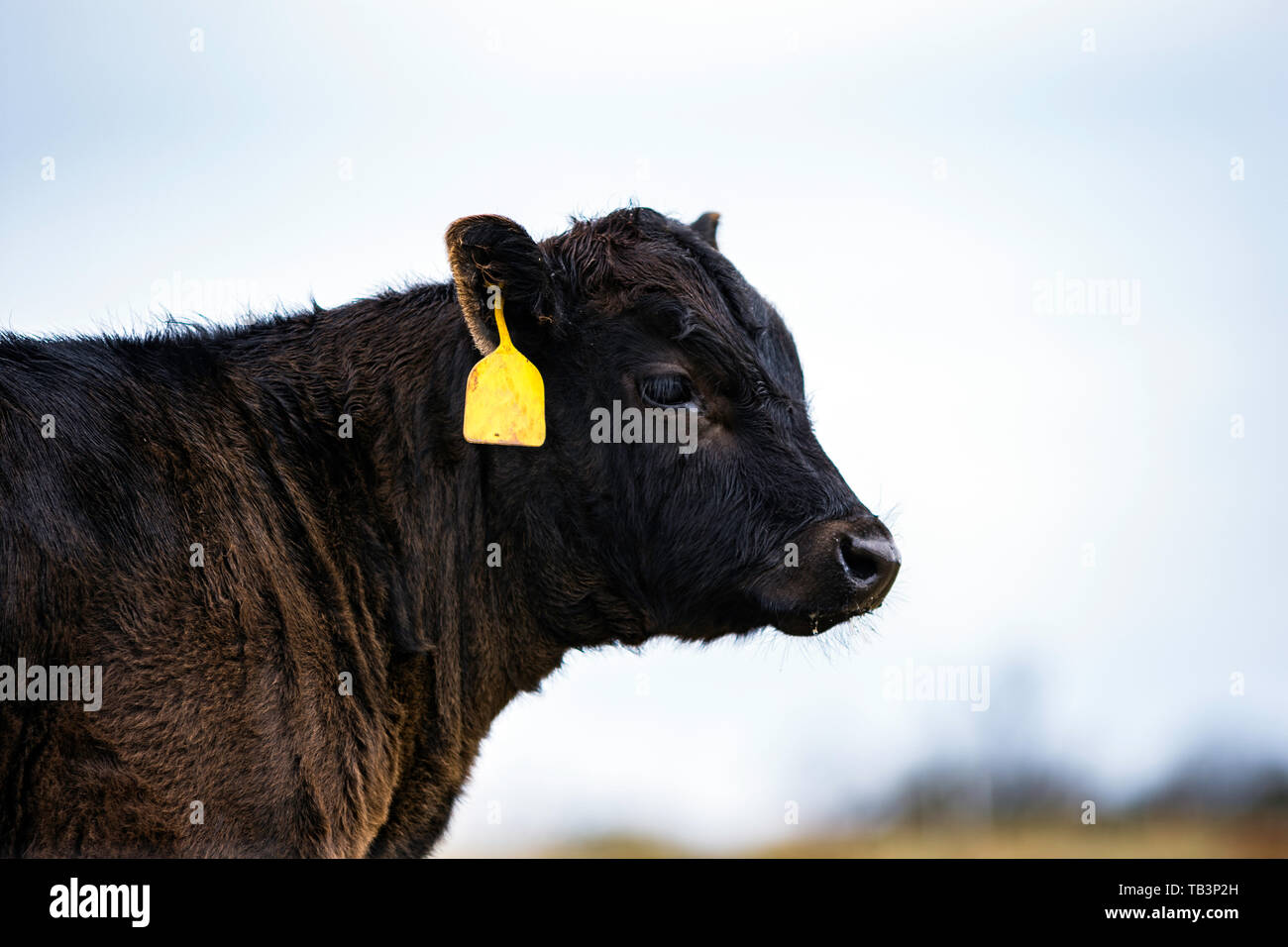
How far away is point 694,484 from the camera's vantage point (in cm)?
659

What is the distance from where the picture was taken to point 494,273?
6633mm

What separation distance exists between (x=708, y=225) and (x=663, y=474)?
2719mm

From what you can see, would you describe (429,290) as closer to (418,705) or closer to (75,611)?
(418,705)

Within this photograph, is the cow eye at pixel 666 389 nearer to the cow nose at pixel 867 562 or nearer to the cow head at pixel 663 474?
the cow head at pixel 663 474

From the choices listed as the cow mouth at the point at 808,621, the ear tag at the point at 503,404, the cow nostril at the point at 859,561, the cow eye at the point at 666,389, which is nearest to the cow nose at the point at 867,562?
the cow nostril at the point at 859,561

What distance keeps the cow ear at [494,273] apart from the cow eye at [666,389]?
68cm

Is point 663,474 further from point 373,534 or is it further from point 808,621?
point 373,534

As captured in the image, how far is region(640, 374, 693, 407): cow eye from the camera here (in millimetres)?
6598

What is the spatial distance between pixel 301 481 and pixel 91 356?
3.68ft

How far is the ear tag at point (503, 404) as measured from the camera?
20.5ft

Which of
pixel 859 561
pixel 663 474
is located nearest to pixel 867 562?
pixel 859 561

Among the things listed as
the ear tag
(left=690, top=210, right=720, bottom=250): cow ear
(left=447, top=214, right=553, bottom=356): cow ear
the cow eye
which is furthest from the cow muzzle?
(left=690, top=210, right=720, bottom=250): cow ear

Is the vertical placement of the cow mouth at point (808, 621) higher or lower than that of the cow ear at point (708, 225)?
lower

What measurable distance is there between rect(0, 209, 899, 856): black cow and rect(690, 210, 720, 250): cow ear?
118cm
